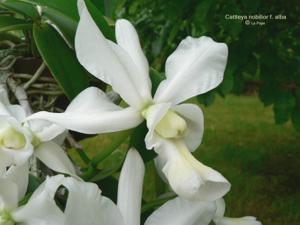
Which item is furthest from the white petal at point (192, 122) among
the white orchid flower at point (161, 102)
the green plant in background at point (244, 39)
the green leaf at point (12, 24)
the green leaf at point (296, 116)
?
the green leaf at point (296, 116)

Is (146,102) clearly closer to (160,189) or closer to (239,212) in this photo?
(160,189)

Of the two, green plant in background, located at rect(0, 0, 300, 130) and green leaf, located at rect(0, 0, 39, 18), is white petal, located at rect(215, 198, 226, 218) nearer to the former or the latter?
green leaf, located at rect(0, 0, 39, 18)

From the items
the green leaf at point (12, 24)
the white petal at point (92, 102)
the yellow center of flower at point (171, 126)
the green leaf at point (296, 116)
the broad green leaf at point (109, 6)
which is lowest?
the green leaf at point (296, 116)

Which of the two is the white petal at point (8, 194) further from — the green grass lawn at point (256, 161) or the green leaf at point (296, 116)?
the green grass lawn at point (256, 161)

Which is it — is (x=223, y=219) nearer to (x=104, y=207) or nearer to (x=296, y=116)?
(x=104, y=207)

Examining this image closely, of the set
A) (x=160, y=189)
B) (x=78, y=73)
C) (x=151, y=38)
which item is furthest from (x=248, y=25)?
(x=78, y=73)

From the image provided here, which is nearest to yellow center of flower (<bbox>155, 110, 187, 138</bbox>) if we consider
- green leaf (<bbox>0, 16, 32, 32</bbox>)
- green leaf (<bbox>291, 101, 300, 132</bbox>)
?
green leaf (<bbox>0, 16, 32, 32</bbox>)
